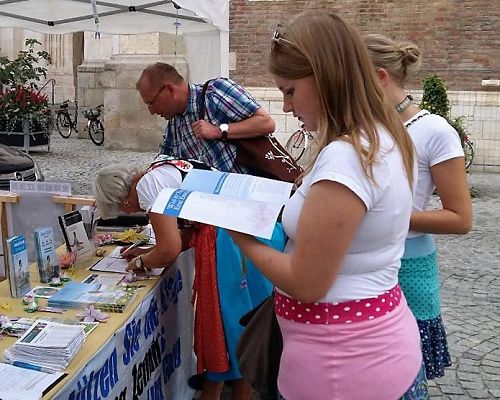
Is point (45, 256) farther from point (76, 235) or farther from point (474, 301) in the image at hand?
point (474, 301)

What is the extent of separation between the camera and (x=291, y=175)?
3547 mm

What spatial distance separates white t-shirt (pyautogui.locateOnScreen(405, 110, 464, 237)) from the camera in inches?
82.7

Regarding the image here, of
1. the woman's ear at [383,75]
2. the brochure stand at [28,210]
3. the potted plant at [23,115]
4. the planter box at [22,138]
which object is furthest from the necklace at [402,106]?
the planter box at [22,138]

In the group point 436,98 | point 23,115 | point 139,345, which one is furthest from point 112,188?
point 23,115

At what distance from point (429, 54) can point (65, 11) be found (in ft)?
27.7

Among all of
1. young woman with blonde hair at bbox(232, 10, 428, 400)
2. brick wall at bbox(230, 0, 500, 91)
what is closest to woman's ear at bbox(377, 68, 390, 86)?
young woman with blonde hair at bbox(232, 10, 428, 400)

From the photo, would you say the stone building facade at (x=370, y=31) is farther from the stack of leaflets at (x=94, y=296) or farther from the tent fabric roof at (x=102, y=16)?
the stack of leaflets at (x=94, y=296)

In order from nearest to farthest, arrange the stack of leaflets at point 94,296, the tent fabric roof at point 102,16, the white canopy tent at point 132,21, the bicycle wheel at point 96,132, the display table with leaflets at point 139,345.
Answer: the display table with leaflets at point 139,345 → the stack of leaflets at point 94,296 → the white canopy tent at point 132,21 → the tent fabric roof at point 102,16 → the bicycle wheel at point 96,132

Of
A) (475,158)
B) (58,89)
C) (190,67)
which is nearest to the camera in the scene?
(190,67)

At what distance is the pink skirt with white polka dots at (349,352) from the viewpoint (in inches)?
61.2

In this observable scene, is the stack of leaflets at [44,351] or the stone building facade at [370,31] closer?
the stack of leaflets at [44,351]

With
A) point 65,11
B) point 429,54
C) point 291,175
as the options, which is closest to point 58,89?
point 429,54

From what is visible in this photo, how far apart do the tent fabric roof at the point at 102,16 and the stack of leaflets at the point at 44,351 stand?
3715mm

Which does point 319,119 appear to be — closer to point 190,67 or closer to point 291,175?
point 291,175
